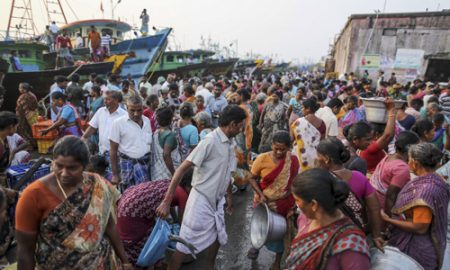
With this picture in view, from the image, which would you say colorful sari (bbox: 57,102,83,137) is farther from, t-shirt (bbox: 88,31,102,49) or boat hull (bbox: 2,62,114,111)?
t-shirt (bbox: 88,31,102,49)

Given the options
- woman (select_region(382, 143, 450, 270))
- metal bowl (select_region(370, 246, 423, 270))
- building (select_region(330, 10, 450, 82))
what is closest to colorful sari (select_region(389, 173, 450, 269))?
woman (select_region(382, 143, 450, 270))

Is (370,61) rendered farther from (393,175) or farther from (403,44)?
(393,175)

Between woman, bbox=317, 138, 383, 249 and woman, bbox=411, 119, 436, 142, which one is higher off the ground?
woman, bbox=411, 119, 436, 142

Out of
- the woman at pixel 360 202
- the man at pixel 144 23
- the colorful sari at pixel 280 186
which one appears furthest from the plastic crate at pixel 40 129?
the man at pixel 144 23

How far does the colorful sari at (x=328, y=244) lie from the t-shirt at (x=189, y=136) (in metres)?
2.55

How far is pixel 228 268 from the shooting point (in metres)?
3.57

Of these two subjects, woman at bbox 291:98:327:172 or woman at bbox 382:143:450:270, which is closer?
woman at bbox 382:143:450:270

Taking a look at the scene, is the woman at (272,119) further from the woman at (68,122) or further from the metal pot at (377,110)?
the woman at (68,122)

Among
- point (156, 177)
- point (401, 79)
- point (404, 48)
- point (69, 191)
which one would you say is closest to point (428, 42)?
point (404, 48)

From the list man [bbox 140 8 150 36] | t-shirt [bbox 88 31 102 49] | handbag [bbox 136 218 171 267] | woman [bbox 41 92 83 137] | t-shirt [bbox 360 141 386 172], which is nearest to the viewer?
handbag [bbox 136 218 171 267]

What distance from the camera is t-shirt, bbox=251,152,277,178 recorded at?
3.24 m

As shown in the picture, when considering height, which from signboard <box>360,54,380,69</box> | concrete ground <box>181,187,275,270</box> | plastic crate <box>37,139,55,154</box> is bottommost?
concrete ground <box>181,187,275,270</box>

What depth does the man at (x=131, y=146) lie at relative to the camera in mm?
3730

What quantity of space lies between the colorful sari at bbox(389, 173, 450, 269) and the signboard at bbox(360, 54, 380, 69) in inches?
668
